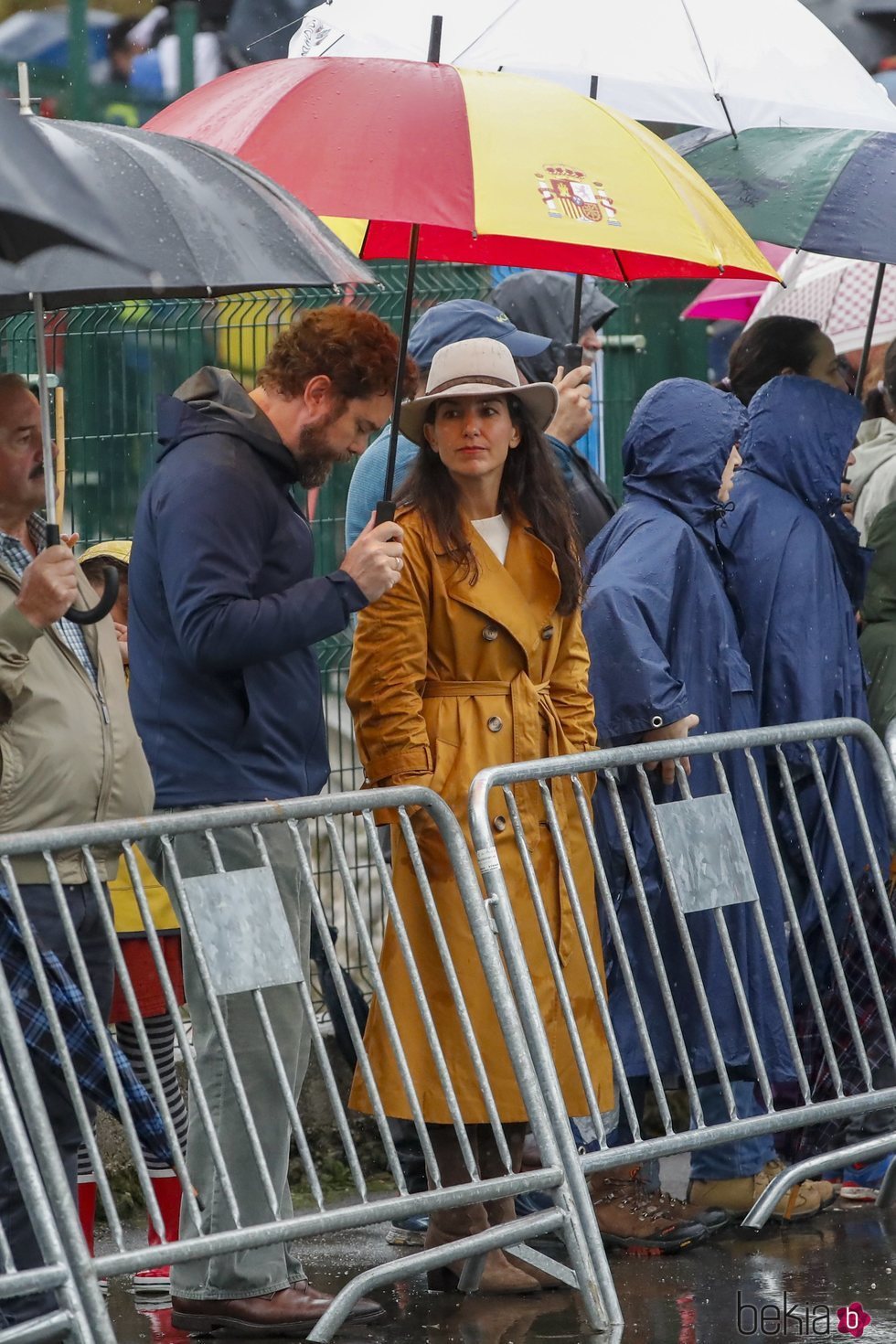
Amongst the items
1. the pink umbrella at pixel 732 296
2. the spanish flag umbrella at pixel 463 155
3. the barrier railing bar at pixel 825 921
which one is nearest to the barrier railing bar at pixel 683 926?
the barrier railing bar at pixel 825 921

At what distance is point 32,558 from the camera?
15.6 ft

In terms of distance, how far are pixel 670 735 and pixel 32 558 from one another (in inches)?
74.3

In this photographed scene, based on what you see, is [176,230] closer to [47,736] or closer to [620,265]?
[47,736]

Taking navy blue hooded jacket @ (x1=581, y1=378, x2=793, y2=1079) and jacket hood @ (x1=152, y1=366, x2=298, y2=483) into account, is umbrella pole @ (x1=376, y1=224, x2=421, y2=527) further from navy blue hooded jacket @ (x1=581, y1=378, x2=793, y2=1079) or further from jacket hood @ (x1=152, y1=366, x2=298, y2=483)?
navy blue hooded jacket @ (x1=581, y1=378, x2=793, y2=1079)

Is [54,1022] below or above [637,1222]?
above

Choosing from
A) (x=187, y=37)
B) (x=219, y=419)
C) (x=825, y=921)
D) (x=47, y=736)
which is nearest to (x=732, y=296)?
(x=187, y=37)

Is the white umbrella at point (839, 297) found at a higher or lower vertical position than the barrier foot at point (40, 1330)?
higher

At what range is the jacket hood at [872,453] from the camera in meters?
7.53

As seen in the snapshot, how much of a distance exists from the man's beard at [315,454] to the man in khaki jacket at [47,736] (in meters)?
0.65

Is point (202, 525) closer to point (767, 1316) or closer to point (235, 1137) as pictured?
point (235, 1137)

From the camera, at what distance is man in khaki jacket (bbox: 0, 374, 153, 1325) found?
14.6 feet

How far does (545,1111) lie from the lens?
197 inches

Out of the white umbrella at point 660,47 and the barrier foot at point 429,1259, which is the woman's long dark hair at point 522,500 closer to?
the white umbrella at point 660,47

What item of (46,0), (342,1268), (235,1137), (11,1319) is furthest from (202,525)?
(46,0)
